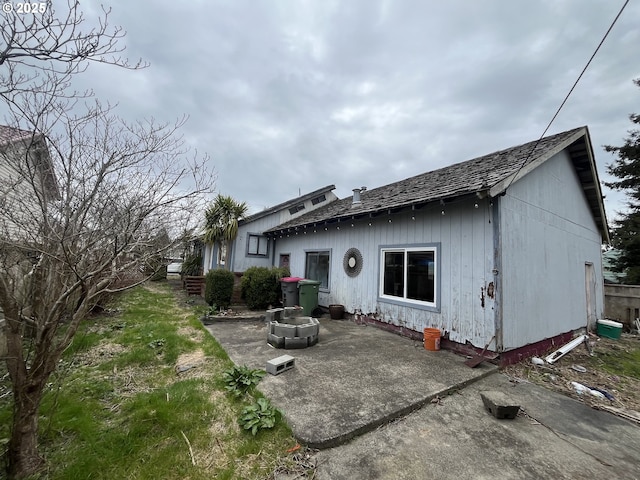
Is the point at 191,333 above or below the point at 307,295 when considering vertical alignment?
below

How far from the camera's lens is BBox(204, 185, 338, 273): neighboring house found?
1104 centimetres

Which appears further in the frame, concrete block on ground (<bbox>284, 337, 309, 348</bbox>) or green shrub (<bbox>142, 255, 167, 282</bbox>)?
concrete block on ground (<bbox>284, 337, 309, 348</bbox>)

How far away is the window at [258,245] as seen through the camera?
37.3 feet

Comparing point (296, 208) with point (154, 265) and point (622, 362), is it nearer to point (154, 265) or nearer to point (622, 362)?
point (154, 265)

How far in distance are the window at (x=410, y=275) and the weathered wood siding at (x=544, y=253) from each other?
1290 mm

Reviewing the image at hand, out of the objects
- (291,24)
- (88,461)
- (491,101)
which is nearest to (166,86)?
(291,24)

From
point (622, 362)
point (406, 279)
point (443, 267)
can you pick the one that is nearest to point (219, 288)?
point (406, 279)

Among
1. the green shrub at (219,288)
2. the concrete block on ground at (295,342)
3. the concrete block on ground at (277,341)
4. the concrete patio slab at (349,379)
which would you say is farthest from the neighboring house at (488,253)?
the green shrub at (219,288)

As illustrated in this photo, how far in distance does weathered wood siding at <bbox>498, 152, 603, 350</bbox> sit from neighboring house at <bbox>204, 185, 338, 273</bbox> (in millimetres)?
Answer: 7876

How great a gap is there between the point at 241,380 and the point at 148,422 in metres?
1.04

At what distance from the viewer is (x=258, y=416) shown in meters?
2.63

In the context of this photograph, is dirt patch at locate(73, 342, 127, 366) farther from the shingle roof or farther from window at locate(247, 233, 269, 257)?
window at locate(247, 233, 269, 257)

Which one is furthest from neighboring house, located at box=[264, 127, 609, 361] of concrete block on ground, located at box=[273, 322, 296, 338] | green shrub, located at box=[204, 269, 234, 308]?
green shrub, located at box=[204, 269, 234, 308]

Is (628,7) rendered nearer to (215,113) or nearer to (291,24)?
(291,24)
